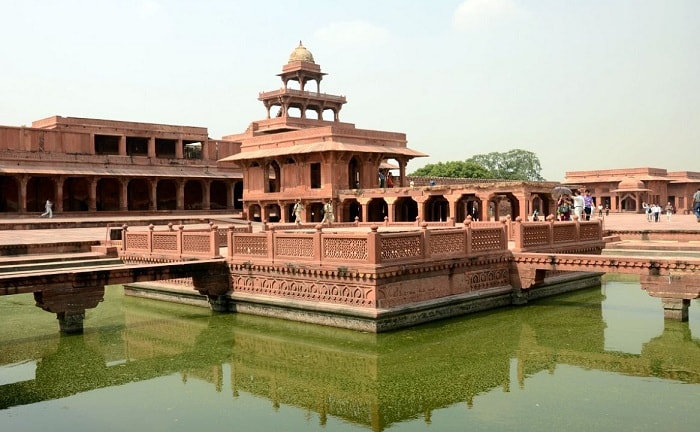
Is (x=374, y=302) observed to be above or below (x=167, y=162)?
below

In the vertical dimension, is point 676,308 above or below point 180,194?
below

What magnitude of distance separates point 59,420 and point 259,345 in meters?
4.26

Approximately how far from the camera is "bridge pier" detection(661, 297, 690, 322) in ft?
42.3

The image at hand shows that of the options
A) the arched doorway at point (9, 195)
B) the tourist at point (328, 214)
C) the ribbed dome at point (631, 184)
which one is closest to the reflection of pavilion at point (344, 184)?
the tourist at point (328, 214)

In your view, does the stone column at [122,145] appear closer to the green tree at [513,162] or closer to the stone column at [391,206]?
the stone column at [391,206]

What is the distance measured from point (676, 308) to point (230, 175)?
2906cm

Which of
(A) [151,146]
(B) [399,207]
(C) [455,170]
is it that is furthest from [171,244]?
(C) [455,170]

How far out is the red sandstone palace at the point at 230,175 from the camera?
1150 inches

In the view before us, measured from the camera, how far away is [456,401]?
886 cm

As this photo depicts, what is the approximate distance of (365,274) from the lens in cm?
1217

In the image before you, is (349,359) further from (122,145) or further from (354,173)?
(122,145)

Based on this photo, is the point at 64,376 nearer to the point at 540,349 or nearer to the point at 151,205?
the point at 540,349

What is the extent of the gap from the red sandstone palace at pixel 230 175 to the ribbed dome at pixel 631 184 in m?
16.0

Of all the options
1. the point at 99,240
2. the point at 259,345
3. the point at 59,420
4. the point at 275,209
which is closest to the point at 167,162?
the point at 275,209
